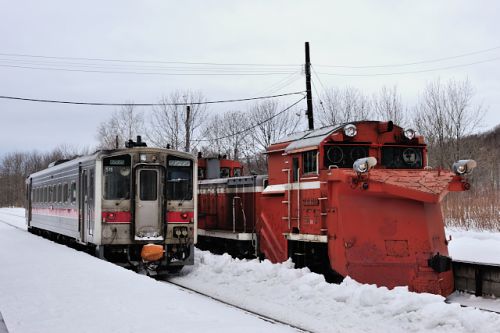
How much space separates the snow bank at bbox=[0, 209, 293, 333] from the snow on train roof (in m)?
4.13

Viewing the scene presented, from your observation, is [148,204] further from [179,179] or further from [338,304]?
[338,304]

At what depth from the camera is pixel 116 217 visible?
46.2 feet

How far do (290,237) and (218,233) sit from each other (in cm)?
533

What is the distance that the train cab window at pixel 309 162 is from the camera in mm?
11711

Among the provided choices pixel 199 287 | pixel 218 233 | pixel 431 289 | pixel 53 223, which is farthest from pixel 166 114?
pixel 431 289

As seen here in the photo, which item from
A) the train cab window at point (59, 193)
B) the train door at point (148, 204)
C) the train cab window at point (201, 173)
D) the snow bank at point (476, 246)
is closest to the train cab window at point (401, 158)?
the snow bank at point (476, 246)

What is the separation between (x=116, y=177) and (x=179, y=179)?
5.41ft

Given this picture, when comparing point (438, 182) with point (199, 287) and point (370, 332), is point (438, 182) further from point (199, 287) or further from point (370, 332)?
point (199, 287)

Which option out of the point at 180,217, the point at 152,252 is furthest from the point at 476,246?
the point at 152,252

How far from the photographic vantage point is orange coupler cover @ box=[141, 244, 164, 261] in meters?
13.8

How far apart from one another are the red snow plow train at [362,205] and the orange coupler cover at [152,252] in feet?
8.46

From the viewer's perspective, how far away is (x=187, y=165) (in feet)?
49.3

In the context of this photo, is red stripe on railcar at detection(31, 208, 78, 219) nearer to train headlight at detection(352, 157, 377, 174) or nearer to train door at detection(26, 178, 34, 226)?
train door at detection(26, 178, 34, 226)

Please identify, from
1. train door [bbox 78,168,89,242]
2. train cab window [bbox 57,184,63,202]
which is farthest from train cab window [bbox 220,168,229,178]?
train cab window [bbox 57,184,63,202]
